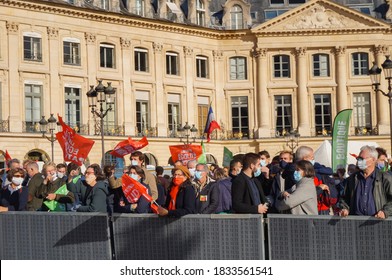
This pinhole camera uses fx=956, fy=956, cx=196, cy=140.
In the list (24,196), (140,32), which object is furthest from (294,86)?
(24,196)

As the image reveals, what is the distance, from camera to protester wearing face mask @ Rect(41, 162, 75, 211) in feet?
54.0

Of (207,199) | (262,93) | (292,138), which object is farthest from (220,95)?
(207,199)

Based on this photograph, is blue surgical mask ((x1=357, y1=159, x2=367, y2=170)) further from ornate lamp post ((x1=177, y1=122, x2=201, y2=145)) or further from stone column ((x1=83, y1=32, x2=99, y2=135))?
stone column ((x1=83, y1=32, x2=99, y2=135))

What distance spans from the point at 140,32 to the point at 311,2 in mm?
11572

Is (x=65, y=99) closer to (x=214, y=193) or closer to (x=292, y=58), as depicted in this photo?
(x=292, y=58)

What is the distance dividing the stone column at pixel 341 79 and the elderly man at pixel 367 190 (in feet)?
159

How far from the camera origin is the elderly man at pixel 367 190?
41.0 feet

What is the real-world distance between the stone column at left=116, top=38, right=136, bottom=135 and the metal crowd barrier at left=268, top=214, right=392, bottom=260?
42461 millimetres

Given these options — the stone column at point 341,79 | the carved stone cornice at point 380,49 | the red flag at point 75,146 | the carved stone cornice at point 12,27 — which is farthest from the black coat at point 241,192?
the carved stone cornice at point 380,49

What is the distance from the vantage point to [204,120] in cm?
5991

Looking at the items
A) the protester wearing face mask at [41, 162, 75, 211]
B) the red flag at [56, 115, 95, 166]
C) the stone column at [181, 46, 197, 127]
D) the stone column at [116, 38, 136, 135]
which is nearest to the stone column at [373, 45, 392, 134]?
the stone column at [181, 46, 197, 127]

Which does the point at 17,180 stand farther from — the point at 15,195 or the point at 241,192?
the point at 241,192
